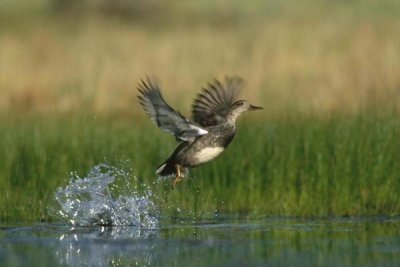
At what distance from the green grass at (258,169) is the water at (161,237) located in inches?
10.9

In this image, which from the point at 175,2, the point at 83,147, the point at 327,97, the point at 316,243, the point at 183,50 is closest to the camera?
the point at 316,243

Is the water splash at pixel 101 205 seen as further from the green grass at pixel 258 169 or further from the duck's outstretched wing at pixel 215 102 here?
the duck's outstretched wing at pixel 215 102

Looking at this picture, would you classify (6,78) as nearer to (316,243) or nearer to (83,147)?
(83,147)

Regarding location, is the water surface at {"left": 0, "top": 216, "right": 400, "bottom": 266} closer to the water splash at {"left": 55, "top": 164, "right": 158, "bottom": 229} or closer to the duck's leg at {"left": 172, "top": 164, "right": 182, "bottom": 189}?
the water splash at {"left": 55, "top": 164, "right": 158, "bottom": 229}

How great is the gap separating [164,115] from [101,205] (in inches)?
41.2

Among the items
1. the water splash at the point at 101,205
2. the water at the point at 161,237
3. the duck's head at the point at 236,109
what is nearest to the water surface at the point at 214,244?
the water at the point at 161,237

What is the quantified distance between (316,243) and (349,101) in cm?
842

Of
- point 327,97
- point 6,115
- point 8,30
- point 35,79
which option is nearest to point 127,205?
point 6,115

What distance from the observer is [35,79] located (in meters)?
21.5

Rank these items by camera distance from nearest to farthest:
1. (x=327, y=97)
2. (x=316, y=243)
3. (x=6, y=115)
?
(x=316, y=243)
(x=6, y=115)
(x=327, y=97)

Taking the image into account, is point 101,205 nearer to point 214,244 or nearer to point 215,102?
point 215,102

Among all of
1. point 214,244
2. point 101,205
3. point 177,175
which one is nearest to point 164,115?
point 177,175

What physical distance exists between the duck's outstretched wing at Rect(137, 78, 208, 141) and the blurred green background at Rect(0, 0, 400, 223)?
0.82m

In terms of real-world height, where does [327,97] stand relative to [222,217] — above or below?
above
